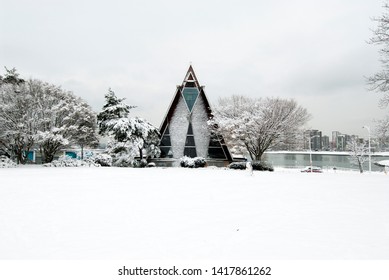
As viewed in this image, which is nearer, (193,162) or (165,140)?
(193,162)

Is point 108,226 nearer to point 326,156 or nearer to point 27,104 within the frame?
point 27,104

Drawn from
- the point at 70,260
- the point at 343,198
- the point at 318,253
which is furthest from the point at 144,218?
the point at 343,198

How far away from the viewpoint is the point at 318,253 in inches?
160

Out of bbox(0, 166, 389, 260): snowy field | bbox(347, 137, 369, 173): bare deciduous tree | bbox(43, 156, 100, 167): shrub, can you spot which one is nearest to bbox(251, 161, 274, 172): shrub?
bbox(43, 156, 100, 167): shrub

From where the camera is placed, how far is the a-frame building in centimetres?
3072

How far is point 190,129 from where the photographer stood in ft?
102

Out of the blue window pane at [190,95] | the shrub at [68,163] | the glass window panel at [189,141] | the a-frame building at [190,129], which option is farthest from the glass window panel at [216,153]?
the shrub at [68,163]

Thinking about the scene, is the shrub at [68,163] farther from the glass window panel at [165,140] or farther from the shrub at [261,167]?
the shrub at [261,167]

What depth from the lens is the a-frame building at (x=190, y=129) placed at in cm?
3072

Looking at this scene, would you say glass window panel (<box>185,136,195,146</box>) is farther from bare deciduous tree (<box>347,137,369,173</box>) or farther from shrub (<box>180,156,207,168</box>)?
bare deciduous tree (<box>347,137,369,173</box>)

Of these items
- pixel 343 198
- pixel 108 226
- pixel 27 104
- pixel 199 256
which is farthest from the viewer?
pixel 27 104

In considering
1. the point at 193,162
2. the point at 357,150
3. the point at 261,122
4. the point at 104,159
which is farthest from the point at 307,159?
A: the point at 104,159

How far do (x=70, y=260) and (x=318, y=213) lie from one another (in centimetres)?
567

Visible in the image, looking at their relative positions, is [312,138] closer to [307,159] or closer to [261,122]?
[307,159]
